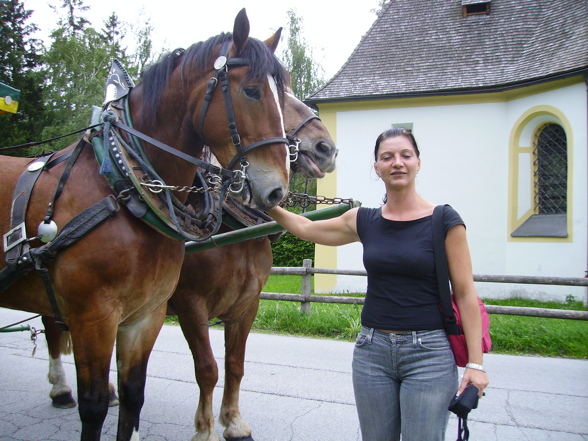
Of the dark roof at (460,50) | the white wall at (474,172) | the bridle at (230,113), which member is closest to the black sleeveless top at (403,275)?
the bridle at (230,113)

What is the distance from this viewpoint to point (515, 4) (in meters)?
12.6

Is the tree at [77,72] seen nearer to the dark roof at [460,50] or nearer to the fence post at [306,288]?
the dark roof at [460,50]

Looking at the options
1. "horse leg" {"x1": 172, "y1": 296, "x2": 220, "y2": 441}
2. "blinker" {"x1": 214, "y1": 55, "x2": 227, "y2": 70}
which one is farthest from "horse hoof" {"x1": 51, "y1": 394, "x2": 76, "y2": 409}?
"blinker" {"x1": 214, "y1": 55, "x2": 227, "y2": 70}

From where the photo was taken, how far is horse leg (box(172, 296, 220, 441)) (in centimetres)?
272

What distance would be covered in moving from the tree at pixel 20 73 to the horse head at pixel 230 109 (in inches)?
709

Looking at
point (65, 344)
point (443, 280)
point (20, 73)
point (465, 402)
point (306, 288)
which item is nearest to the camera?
point (465, 402)

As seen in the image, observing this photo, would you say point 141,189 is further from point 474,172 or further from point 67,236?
point 474,172

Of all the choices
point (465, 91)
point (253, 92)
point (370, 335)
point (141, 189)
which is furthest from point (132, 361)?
point (465, 91)

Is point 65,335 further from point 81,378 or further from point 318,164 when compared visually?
point 318,164

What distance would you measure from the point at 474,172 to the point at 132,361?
988 centimetres

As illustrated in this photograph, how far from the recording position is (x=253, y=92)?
6.35 ft

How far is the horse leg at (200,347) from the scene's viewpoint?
272 cm

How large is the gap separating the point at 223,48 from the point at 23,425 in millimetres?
2891

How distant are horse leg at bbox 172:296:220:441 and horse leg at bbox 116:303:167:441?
1.13 feet
